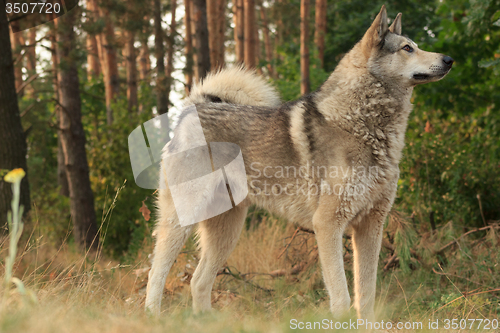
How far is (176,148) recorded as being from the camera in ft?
13.7

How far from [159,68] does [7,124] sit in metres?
7.57

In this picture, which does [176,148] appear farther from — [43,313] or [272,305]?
[43,313]

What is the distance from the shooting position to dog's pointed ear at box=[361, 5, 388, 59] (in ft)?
11.8

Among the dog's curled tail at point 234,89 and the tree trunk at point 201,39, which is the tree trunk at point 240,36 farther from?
the dog's curled tail at point 234,89

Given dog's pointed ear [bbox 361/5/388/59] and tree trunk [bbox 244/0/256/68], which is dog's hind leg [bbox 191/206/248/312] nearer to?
dog's pointed ear [bbox 361/5/388/59]

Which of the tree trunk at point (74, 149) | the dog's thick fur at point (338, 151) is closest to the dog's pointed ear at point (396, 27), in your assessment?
the dog's thick fur at point (338, 151)

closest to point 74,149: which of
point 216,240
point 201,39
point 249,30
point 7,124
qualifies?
point 7,124

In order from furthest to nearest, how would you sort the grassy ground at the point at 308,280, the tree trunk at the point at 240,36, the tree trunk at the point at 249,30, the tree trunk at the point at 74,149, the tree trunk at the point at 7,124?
the tree trunk at the point at 240,36 < the tree trunk at the point at 249,30 < the tree trunk at the point at 74,149 < the tree trunk at the point at 7,124 < the grassy ground at the point at 308,280

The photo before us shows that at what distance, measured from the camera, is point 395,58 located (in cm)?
362

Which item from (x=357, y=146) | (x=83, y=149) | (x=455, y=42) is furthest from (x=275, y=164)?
(x=83, y=149)

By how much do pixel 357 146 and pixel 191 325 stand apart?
1.96m

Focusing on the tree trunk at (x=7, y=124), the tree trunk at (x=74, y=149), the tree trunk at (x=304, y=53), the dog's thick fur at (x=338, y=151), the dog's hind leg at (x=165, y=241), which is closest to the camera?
the dog's thick fur at (x=338, y=151)

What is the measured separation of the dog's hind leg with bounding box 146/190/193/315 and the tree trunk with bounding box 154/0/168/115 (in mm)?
6902

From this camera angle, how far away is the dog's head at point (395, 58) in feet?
11.6
